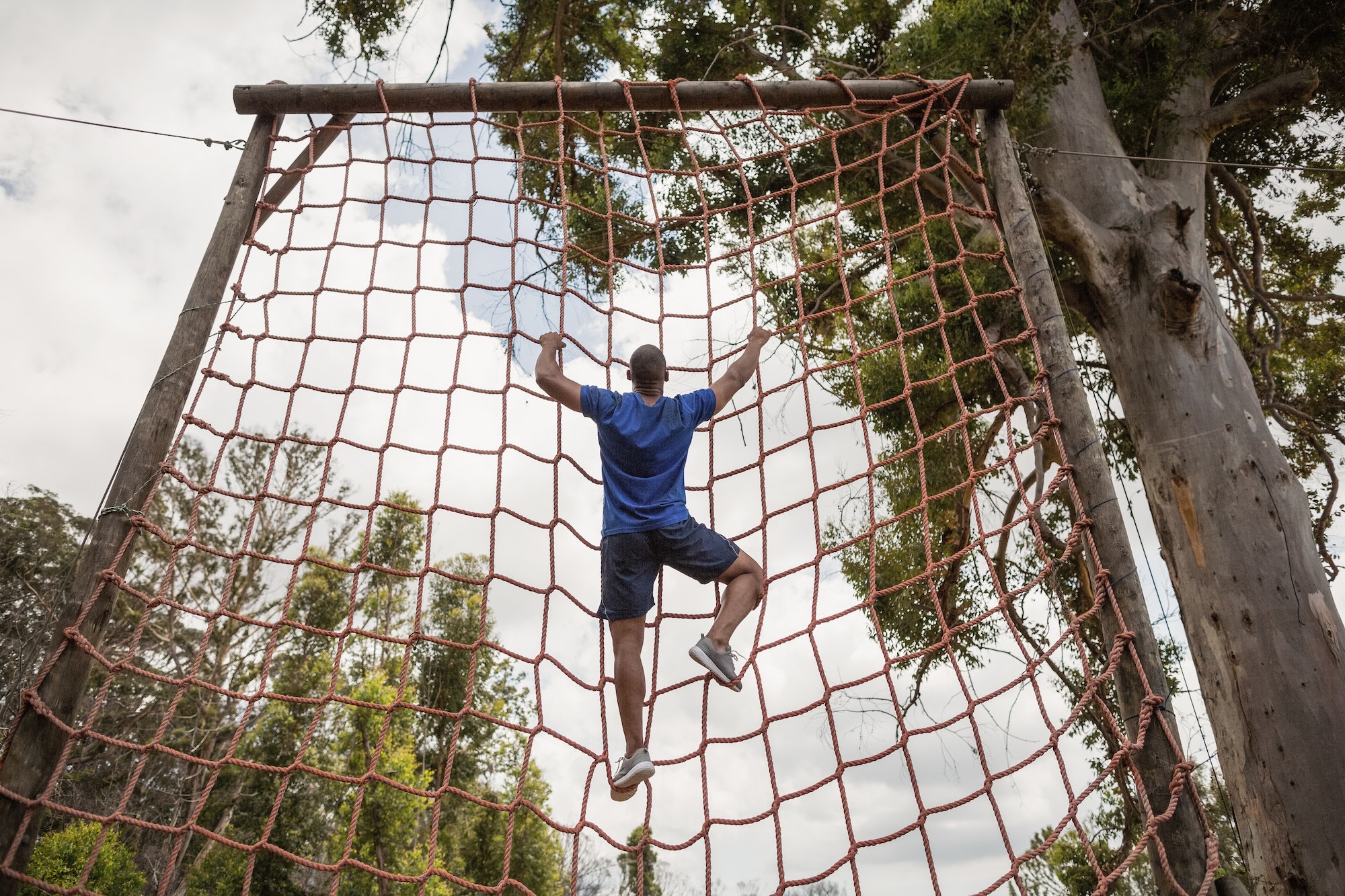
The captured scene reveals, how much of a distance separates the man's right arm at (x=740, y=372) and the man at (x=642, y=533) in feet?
0.20

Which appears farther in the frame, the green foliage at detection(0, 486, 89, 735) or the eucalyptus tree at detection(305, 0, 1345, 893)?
the green foliage at detection(0, 486, 89, 735)

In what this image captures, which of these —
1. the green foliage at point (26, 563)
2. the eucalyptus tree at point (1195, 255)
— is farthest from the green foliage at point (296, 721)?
the eucalyptus tree at point (1195, 255)

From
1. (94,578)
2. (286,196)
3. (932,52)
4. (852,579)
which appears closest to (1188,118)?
(932,52)

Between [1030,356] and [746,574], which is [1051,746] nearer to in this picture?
[746,574]

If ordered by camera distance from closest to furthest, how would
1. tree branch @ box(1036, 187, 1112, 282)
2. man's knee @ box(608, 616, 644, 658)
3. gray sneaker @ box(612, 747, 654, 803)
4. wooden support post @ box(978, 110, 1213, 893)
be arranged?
wooden support post @ box(978, 110, 1213, 893), gray sneaker @ box(612, 747, 654, 803), man's knee @ box(608, 616, 644, 658), tree branch @ box(1036, 187, 1112, 282)

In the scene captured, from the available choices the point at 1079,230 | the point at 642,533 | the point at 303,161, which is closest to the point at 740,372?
the point at 642,533

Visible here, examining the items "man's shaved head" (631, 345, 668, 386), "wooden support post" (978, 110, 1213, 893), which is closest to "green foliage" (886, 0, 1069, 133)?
"wooden support post" (978, 110, 1213, 893)

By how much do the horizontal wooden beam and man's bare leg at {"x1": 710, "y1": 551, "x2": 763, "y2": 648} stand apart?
5.14ft

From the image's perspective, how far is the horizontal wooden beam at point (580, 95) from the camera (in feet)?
8.71

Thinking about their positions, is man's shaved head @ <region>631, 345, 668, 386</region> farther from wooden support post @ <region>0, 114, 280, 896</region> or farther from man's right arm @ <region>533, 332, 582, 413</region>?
wooden support post @ <region>0, 114, 280, 896</region>

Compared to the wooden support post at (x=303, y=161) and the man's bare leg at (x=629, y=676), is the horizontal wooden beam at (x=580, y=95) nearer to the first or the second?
the wooden support post at (x=303, y=161)

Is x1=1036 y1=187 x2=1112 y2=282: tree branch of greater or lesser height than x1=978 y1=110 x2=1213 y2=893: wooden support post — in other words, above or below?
above

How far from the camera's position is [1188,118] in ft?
12.9

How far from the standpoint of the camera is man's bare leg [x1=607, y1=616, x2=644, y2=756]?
2117 millimetres
